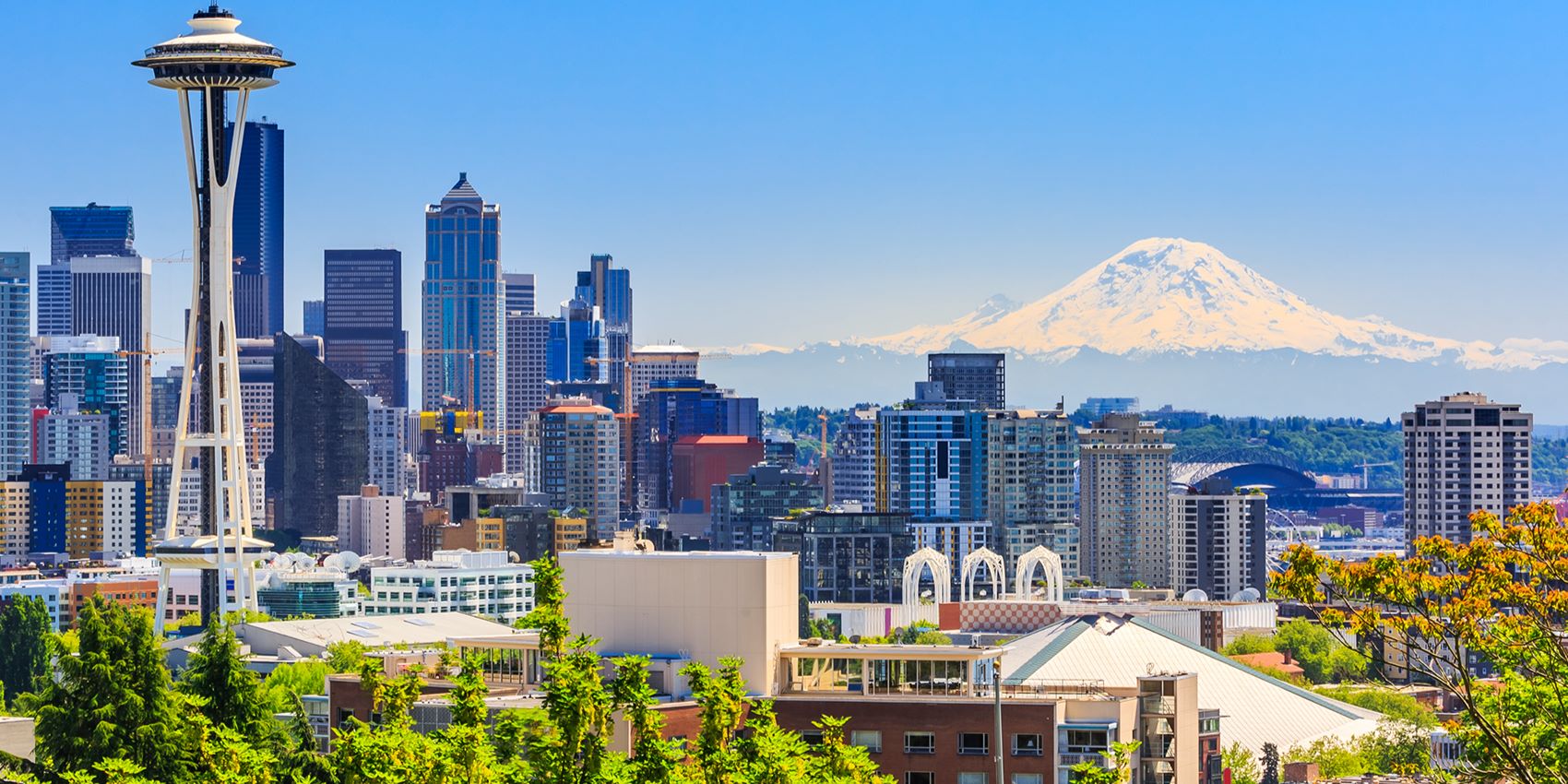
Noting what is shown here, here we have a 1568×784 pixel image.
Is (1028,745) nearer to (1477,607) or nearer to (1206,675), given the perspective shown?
(1477,607)

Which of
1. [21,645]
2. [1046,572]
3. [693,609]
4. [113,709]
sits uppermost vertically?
[693,609]

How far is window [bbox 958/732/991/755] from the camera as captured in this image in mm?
65250

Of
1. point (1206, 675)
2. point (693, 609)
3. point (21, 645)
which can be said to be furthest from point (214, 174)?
point (693, 609)

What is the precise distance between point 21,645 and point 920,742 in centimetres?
8983

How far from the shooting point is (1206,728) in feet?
310

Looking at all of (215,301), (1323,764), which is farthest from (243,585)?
(1323,764)

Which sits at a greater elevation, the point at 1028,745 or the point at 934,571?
the point at 1028,745

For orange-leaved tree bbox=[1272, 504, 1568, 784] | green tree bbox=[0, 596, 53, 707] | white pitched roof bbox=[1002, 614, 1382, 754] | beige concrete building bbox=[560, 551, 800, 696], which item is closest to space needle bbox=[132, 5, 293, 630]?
green tree bbox=[0, 596, 53, 707]

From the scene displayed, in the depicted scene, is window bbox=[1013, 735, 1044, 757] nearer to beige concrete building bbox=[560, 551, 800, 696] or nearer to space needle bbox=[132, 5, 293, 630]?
beige concrete building bbox=[560, 551, 800, 696]

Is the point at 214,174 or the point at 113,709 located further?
the point at 214,174

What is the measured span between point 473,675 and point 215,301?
106m

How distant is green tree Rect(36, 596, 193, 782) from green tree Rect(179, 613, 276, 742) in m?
0.82

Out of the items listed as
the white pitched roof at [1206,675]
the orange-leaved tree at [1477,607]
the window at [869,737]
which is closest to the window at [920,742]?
the window at [869,737]

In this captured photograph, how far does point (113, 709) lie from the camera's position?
5947 centimetres
